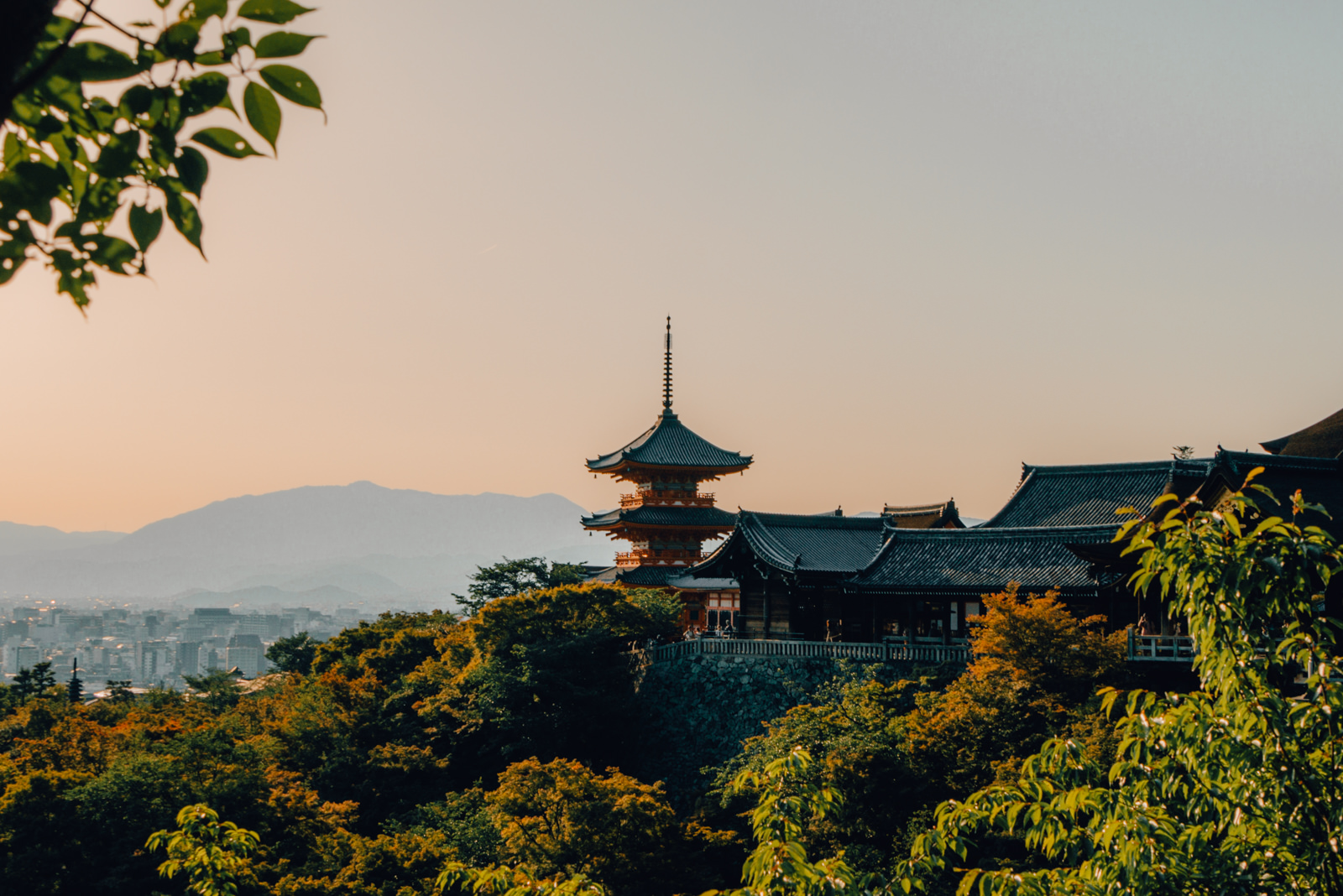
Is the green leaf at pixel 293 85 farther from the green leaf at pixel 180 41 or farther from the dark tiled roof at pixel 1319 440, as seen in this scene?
the dark tiled roof at pixel 1319 440

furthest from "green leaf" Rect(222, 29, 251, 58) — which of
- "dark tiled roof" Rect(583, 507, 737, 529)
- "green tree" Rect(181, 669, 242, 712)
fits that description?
"green tree" Rect(181, 669, 242, 712)

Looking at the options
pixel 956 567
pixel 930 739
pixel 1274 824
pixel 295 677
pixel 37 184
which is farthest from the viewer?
pixel 295 677

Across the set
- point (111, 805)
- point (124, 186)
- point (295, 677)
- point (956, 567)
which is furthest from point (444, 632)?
point (124, 186)

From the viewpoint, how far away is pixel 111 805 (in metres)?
22.6

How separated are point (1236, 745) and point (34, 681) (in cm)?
6107

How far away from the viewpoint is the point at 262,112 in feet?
6.75

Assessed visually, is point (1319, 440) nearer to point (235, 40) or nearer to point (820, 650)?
point (820, 650)

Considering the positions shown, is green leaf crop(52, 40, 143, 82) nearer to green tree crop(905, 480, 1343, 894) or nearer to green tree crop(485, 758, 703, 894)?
green tree crop(905, 480, 1343, 894)

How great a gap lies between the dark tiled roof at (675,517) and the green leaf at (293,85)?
41986 millimetres

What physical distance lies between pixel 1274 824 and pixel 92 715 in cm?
4327

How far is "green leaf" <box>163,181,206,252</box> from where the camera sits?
2115mm

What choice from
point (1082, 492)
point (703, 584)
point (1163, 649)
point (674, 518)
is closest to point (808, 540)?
point (703, 584)

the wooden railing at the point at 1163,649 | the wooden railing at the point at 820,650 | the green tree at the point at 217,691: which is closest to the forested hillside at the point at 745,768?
the wooden railing at the point at 1163,649

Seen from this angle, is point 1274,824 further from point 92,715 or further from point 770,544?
point 92,715
